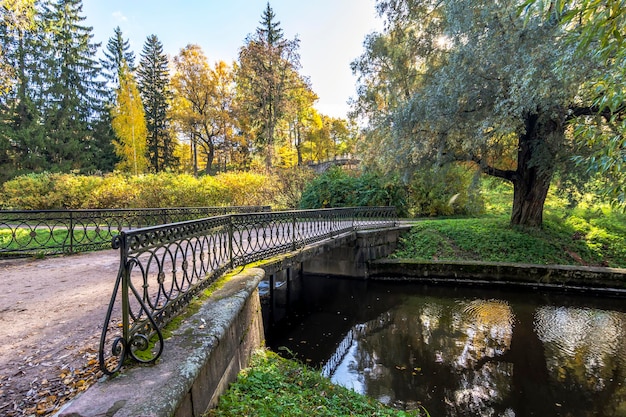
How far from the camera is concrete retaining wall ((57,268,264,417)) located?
171 cm

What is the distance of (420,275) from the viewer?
401 inches

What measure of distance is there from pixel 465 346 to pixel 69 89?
109ft

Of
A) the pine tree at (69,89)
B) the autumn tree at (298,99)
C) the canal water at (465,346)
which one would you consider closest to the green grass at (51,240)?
the canal water at (465,346)

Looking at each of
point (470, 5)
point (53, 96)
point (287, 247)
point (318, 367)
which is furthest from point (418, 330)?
point (53, 96)

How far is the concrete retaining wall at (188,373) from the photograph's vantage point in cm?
171

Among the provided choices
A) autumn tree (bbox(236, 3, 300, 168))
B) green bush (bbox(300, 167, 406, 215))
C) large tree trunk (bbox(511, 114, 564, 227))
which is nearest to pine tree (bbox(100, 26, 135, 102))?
autumn tree (bbox(236, 3, 300, 168))

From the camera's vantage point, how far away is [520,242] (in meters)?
10.8

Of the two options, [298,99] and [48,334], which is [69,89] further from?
[48,334]

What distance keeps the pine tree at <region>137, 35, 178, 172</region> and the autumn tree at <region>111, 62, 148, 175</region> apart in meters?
3.28

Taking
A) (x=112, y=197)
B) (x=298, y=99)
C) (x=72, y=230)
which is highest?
(x=298, y=99)

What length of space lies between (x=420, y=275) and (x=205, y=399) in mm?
8961

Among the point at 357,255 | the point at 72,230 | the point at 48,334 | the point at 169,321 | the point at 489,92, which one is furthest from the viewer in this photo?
the point at 357,255

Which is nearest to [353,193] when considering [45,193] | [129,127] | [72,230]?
[72,230]

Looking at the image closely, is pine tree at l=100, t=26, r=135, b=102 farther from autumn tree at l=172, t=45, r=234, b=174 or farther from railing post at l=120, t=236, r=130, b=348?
railing post at l=120, t=236, r=130, b=348
